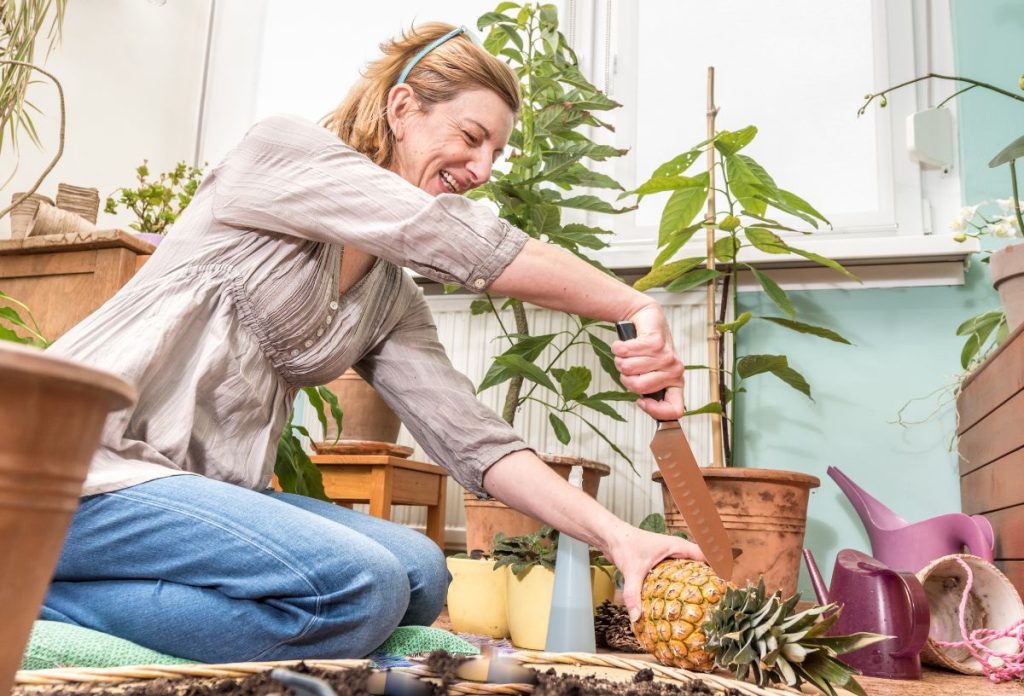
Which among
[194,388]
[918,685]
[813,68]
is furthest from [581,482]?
[813,68]

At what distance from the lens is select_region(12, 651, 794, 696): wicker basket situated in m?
0.59

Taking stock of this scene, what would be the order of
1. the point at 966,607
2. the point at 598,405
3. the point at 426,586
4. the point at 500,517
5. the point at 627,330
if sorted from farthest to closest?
the point at 598,405 < the point at 500,517 < the point at 966,607 < the point at 426,586 < the point at 627,330

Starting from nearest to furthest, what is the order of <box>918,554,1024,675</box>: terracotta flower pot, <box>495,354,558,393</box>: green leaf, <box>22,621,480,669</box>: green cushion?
1. <box>22,621,480,669</box>: green cushion
2. <box>918,554,1024,675</box>: terracotta flower pot
3. <box>495,354,558,393</box>: green leaf

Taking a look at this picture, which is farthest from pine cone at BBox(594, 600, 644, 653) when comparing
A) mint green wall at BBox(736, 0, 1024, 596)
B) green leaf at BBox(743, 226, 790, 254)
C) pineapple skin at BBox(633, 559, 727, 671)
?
green leaf at BBox(743, 226, 790, 254)

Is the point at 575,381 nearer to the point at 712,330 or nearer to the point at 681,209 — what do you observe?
the point at 712,330

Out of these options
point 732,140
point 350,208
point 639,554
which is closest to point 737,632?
point 639,554

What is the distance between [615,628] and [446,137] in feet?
2.93

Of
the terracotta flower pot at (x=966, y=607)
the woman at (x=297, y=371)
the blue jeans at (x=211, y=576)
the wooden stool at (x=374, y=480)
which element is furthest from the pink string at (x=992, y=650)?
the wooden stool at (x=374, y=480)

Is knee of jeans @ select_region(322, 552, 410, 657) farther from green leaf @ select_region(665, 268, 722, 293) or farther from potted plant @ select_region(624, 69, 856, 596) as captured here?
green leaf @ select_region(665, 268, 722, 293)

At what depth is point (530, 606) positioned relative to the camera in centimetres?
139

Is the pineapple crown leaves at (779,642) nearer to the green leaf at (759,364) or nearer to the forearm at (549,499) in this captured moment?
the forearm at (549,499)

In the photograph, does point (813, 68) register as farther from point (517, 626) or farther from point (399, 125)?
point (517, 626)

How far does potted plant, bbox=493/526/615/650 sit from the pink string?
0.59m

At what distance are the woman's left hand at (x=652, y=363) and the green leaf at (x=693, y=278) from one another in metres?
1.07
